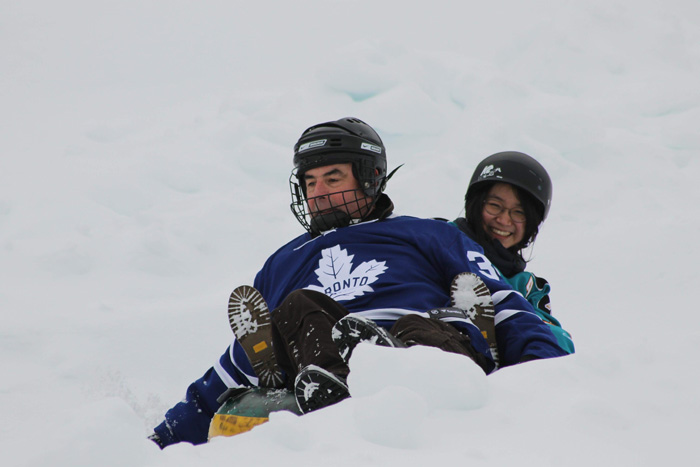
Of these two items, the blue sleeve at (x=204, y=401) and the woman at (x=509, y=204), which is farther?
the woman at (x=509, y=204)

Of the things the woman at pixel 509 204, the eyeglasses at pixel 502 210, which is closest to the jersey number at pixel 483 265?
the woman at pixel 509 204

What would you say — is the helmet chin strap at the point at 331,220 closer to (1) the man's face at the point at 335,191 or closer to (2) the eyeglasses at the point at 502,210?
(1) the man's face at the point at 335,191

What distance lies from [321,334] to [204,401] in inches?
40.3

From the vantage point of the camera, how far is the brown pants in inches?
80.8

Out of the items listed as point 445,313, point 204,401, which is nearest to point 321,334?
point 445,313

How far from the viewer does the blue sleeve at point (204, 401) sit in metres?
2.85

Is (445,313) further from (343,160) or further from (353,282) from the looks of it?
(343,160)

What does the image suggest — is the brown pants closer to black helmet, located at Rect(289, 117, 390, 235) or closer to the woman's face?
black helmet, located at Rect(289, 117, 390, 235)

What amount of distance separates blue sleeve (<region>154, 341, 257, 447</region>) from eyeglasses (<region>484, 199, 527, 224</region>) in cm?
164

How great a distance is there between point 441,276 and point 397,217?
394 millimetres

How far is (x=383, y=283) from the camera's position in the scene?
2.62m

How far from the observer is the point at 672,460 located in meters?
1.18

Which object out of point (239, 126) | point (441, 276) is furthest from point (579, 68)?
point (441, 276)

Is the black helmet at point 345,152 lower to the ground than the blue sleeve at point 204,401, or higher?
higher
